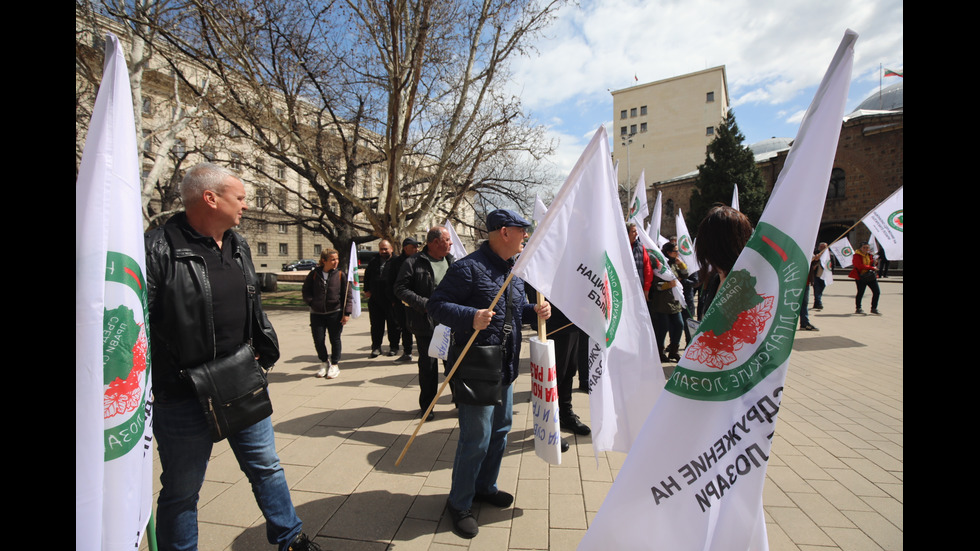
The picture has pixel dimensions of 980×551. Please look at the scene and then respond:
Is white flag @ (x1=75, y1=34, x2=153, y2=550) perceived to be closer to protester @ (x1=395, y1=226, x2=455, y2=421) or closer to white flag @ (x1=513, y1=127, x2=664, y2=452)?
white flag @ (x1=513, y1=127, x2=664, y2=452)

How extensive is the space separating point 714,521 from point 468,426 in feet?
4.37

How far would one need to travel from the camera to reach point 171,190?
1906 cm

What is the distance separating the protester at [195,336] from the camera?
1908mm

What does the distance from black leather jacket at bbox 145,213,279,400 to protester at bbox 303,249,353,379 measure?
422cm

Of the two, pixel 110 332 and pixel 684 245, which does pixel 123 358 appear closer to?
pixel 110 332

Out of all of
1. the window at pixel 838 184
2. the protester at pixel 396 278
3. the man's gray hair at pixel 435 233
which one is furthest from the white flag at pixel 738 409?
the window at pixel 838 184

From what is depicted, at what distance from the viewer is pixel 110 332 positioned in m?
1.50

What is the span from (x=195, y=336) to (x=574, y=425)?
321 centimetres

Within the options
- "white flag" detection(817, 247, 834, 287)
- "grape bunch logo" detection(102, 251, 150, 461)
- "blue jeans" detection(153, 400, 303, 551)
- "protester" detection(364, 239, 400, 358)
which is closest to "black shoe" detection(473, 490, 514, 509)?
"blue jeans" detection(153, 400, 303, 551)

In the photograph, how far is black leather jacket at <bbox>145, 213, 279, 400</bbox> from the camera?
1.88m

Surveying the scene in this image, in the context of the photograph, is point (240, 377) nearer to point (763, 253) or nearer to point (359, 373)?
point (763, 253)

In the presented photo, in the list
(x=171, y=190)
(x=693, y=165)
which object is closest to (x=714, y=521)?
(x=171, y=190)

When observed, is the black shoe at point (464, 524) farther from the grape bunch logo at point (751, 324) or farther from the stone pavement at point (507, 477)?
the grape bunch logo at point (751, 324)

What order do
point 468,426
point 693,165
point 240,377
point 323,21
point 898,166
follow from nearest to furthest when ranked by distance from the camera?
point 240,377
point 468,426
point 323,21
point 898,166
point 693,165
